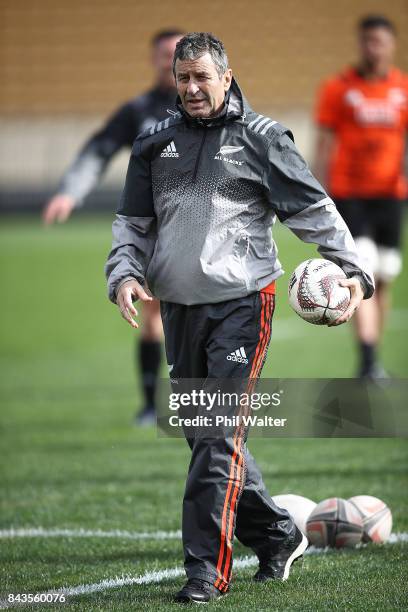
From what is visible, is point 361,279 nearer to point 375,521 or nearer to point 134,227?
point 134,227

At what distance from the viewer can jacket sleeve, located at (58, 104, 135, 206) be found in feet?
24.7

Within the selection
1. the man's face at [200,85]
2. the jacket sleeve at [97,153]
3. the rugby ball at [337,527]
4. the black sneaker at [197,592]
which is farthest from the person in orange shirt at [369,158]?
the black sneaker at [197,592]

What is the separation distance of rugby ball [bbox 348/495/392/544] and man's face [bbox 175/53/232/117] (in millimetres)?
1907

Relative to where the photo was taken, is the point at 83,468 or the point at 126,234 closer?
the point at 126,234

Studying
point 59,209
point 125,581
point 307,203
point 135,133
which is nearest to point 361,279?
point 307,203

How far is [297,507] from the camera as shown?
194 inches

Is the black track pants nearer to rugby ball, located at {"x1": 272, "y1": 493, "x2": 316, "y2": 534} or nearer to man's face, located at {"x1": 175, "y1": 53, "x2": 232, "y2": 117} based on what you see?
rugby ball, located at {"x1": 272, "y1": 493, "x2": 316, "y2": 534}

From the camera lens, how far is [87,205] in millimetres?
26859

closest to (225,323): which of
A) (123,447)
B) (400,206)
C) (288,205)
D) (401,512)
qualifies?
(288,205)

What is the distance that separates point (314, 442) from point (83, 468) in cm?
162

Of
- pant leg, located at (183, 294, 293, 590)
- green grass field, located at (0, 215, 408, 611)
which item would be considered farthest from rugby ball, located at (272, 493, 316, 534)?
pant leg, located at (183, 294, 293, 590)

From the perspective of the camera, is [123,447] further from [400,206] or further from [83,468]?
[400,206]

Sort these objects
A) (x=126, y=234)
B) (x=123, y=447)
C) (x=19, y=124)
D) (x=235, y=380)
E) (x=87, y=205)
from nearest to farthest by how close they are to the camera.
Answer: (x=235, y=380)
(x=126, y=234)
(x=123, y=447)
(x=87, y=205)
(x=19, y=124)

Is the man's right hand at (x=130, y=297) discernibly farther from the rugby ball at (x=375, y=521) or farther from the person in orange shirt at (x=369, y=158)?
the person in orange shirt at (x=369, y=158)
